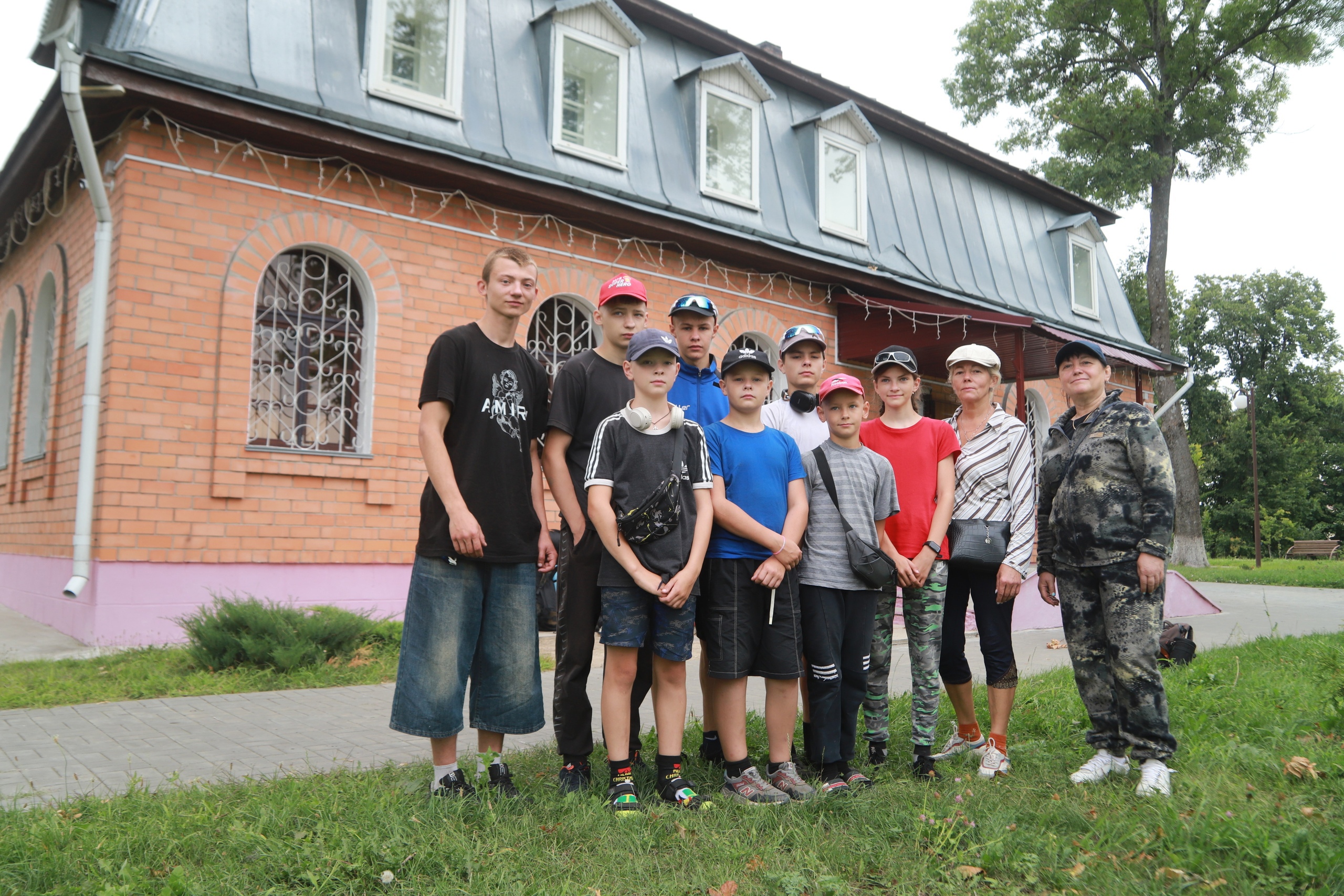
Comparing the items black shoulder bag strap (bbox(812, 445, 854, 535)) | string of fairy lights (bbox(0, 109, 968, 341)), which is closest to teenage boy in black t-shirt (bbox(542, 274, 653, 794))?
black shoulder bag strap (bbox(812, 445, 854, 535))

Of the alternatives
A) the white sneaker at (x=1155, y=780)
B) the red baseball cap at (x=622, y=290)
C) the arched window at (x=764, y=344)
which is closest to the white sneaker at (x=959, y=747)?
the white sneaker at (x=1155, y=780)

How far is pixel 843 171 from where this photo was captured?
42.8ft

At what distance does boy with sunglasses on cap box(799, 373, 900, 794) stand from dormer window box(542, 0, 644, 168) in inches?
263

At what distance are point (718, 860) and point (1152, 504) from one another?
8.01 ft

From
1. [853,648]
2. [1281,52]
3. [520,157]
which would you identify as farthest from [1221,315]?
[853,648]

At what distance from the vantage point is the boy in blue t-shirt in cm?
379

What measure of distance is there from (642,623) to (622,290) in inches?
56.3

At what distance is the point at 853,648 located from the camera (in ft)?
13.5

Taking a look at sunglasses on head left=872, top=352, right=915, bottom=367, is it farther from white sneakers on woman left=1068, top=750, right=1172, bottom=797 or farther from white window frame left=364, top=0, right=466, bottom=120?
white window frame left=364, top=0, right=466, bottom=120

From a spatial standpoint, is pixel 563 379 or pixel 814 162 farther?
pixel 814 162

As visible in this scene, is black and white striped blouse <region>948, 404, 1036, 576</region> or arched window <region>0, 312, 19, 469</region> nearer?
black and white striped blouse <region>948, 404, 1036, 576</region>

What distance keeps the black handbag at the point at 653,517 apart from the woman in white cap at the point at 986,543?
1.56m

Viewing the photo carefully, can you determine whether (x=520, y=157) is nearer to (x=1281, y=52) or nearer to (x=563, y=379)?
(x=563, y=379)

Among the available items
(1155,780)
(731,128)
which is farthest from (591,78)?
(1155,780)
